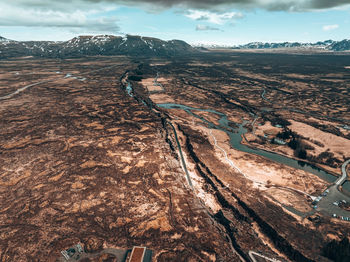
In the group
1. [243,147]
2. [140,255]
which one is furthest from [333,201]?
[140,255]

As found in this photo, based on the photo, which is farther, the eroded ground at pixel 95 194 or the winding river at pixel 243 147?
the winding river at pixel 243 147

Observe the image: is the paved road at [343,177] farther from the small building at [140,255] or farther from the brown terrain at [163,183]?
the small building at [140,255]

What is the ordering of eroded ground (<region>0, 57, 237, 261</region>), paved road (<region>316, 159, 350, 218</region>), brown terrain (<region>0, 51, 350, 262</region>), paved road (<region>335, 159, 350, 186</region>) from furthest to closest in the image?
1. paved road (<region>335, 159, 350, 186</region>)
2. paved road (<region>316, 159, 350, 218</region>)
3. brown terrain (<region>0, 51, 350, 262</region>)
4. eroded ground (<region>0, 57, 237, 261</region>)

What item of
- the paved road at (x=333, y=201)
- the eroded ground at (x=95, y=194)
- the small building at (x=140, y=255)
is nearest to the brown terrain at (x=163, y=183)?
the eroded ground at (x=95, y=194)

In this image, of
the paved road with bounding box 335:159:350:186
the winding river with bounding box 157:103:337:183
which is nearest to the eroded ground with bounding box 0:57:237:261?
the winding river with bounding box 157:103:337:183

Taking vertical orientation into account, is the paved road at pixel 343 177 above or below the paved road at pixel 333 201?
above

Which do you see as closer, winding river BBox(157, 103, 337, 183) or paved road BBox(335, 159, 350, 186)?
paved road BBox(335, 159, 350, 186)

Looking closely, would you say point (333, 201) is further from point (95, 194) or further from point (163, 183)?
point (95, 194)

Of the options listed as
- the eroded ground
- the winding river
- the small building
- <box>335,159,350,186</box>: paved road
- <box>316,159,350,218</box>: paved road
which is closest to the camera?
the small building

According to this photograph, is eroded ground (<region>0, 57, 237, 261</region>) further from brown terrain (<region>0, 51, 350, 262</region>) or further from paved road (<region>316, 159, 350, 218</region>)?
paved road (<region>316, 159, 350, 218</region>)
